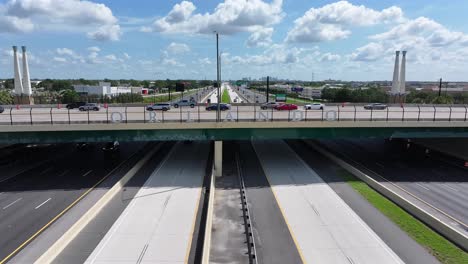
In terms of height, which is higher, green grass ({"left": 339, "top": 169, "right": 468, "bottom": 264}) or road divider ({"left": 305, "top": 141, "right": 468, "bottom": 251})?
road divider ({"left": 305, "top": 141, "right": 468, "bottom": 251})

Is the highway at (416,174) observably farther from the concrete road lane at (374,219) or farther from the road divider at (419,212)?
the concrete road lane at (374,219)

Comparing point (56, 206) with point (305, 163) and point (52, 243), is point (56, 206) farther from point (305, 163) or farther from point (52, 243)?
point (305, 163)

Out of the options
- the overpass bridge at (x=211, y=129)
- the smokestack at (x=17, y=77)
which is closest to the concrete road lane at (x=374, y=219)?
the overpass bridge at (x=211, y=129)

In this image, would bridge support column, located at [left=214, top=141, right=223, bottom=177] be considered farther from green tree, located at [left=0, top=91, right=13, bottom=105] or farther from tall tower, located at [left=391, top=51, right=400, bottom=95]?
green tree, located at [left=0, top=91, right=13, bottom=105]

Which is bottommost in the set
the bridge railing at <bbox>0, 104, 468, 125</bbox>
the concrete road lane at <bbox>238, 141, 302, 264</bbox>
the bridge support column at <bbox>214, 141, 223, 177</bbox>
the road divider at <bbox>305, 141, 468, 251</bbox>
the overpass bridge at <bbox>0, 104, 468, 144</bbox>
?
the concrete road lane at <bbox>238, 141, 302, 264</bbox>

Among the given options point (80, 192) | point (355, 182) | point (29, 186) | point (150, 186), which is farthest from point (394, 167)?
point (29, 186)

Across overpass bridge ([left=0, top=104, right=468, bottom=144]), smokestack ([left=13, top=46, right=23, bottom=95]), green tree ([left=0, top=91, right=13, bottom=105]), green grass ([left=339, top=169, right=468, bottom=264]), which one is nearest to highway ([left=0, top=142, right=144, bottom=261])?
overpass bridge ([left=0, top=104, right=468, bottom=144])
